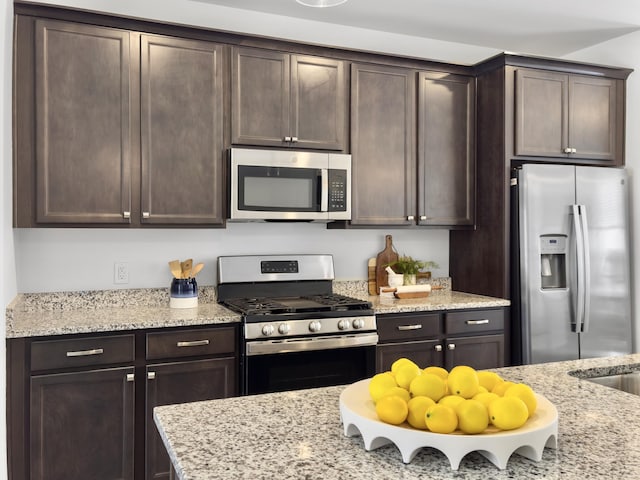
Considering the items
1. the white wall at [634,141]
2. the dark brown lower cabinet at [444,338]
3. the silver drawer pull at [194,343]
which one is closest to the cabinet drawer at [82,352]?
the silver drawer pull at [194,343]

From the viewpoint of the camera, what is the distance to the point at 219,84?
306cm

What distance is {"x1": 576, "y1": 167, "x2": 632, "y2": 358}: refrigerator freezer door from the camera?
3.56 metres

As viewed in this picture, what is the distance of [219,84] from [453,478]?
2534mm

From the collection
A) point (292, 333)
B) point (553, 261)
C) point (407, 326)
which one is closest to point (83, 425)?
point (292, 333)

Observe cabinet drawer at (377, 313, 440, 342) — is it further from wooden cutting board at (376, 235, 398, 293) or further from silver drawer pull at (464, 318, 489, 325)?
wooden cutting board at (376, 235, 398, 293)

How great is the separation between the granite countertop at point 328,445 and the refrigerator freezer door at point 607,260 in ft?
7.33

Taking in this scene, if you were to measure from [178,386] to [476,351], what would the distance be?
1753 mm

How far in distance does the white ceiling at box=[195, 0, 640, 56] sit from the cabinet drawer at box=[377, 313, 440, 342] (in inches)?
72.0

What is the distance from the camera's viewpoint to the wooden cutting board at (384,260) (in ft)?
12.4

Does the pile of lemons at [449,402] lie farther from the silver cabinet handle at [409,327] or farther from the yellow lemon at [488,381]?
the silver cabinet handle at [409,327]

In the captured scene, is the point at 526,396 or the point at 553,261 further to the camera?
the point at 553,261

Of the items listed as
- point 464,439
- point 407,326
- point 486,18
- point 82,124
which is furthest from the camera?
point 486,18

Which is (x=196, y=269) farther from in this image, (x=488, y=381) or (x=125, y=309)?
(x=488, y=381)

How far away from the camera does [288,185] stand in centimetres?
322
